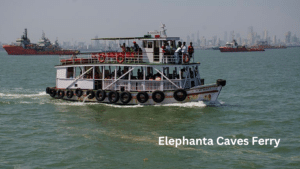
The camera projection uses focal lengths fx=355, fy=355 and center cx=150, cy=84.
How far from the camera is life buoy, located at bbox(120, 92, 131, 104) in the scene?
28141mm

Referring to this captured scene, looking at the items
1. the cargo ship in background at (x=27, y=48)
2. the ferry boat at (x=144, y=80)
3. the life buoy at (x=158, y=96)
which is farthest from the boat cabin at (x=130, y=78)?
the cargo ship in background at (x=27, y=48)

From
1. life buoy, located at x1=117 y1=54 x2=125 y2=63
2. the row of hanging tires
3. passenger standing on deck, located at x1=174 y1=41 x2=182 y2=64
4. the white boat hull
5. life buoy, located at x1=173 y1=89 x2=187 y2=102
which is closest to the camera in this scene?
the white boat hull

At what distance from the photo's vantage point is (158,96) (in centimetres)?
2762

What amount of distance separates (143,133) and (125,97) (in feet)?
24.1

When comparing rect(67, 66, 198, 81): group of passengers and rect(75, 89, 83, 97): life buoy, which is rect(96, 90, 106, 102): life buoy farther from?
rect(75, 89, 83, 97): life buoy

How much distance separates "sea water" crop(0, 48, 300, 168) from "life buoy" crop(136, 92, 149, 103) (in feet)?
1.92

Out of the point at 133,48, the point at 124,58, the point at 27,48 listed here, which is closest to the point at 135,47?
the point at 133,48

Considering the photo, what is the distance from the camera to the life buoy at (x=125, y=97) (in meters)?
28.1

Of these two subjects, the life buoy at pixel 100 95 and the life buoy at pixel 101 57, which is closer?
the life buoy at pixel 100 95

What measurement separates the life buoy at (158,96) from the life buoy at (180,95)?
939 millimetres

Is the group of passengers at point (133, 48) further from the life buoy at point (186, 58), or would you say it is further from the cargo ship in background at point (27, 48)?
the cargo ship in background at point (27, 48)

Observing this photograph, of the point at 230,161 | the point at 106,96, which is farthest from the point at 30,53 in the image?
the point at 230,161

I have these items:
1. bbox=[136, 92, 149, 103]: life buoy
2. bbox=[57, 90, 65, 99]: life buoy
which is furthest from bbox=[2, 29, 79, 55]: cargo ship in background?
bbox=[136, 92, 149, 103]: life buoy

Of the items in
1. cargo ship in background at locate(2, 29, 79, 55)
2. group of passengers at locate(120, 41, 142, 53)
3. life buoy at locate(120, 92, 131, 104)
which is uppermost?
cargo ship in background at locate(2, 29, 79, 55)
